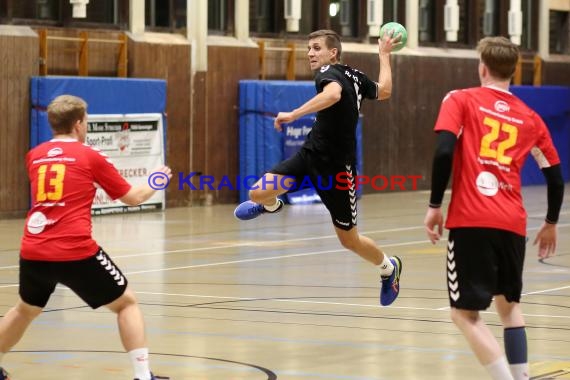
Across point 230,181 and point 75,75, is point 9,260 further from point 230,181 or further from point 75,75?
point 230,181

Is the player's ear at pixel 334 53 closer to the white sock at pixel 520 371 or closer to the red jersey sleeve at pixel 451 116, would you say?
the red jersey sleeve at pixel 451 116

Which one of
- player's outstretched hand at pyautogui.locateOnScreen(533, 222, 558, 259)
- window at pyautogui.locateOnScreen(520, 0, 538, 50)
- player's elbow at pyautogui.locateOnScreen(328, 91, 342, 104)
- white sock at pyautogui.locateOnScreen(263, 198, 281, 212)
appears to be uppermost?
window at pyautogui.locateOnScreen(520, 0, 538, 50)

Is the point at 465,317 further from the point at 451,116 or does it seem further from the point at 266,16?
the point at 266,16

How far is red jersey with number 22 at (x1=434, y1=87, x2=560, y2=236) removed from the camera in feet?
23.5

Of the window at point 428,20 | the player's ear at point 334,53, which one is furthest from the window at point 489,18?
the player's ear at point 334,53

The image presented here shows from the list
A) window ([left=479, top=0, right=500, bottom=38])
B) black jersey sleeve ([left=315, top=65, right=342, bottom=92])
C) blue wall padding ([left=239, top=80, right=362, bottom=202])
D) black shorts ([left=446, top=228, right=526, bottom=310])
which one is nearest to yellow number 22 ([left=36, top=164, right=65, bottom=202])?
black shorts ([left=446, top=228, right=526, bottom=310])

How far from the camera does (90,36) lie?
24625 mm

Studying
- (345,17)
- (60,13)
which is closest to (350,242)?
(60,13)

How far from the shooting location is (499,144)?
723 cm

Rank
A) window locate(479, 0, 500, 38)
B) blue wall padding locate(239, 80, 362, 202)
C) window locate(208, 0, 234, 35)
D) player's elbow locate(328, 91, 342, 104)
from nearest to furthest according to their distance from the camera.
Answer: player's elbow locate(328, 91, 342, 104) < blue wall padding locate(239, 80, 362, 202) < window locate(208, 0, 234, 35) < window locate(479, 0, 500, 38)

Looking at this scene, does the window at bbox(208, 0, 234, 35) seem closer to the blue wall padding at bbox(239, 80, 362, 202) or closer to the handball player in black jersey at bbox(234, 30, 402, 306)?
the blue wall padding at bbox(239, 80, 362, 202)

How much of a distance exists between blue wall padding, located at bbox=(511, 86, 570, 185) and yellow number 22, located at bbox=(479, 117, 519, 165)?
89.7 ft

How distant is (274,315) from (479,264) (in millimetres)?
4855

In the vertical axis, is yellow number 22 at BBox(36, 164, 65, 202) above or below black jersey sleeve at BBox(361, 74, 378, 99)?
below
